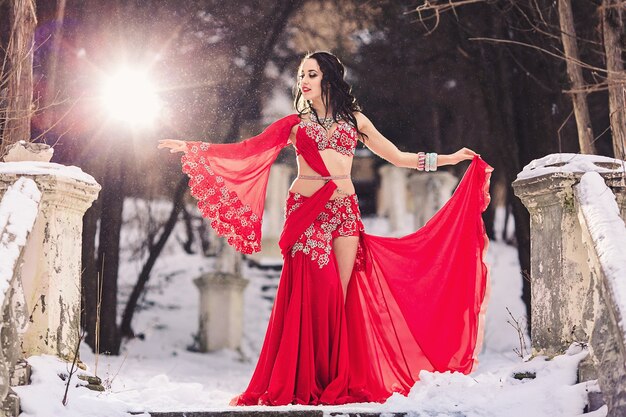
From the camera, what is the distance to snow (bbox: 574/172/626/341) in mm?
4000

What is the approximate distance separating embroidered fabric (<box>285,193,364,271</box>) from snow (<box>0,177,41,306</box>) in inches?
56.2

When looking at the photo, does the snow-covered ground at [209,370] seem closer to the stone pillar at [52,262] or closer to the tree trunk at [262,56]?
the stone pillar at [52,262]

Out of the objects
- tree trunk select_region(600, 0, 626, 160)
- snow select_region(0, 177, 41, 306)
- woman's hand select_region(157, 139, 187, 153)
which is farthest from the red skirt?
tree trunk select_region(600, 0, 626, 160)

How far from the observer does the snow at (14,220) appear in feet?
14.2

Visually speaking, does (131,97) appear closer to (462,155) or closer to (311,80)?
(311,80)

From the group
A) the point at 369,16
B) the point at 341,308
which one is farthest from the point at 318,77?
the point at 369,16

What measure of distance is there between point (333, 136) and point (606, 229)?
168 centimetres

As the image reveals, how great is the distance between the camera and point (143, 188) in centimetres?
1622

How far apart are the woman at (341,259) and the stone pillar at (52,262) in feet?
2.00

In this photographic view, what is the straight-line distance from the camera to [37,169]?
5.08 m

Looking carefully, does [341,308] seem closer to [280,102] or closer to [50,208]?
[50,208]

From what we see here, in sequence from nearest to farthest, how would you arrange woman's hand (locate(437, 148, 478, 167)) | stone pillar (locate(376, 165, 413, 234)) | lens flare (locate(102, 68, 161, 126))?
woman's hand (locate(437, 148, 478, 167)) → lens flare (locate(102, 68, 161, 126)) → stone pillar (locate(376, 165, 413, 234))

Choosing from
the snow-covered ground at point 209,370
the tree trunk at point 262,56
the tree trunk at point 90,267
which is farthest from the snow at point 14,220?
the tree trunk at point 262,56

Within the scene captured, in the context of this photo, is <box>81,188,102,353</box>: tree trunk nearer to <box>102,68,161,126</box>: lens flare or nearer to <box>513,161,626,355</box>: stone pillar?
<box>102,68,161,126</box>: lens flare
